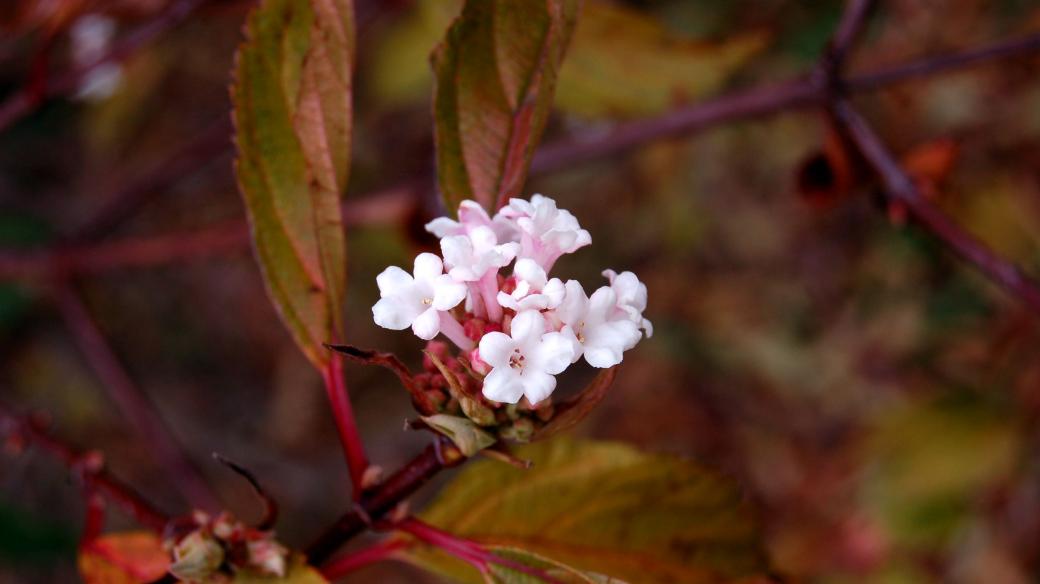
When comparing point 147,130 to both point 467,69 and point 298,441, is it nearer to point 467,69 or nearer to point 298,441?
point 298,441

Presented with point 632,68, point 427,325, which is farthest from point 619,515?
point 632,68

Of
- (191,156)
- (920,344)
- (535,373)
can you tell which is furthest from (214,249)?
(920,344)

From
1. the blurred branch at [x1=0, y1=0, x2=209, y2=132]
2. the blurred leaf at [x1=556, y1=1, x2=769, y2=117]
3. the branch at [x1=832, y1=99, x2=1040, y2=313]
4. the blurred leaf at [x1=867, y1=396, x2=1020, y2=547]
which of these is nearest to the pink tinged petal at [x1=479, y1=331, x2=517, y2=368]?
the branch at [x1=832, y1=99, x2=1040, y2=313]

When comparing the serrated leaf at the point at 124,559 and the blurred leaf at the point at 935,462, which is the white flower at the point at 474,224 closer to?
the serrated leaf at the point at 124,559

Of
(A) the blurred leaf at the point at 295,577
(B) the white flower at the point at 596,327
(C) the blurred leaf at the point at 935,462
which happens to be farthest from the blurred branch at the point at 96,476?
(C) the blurred leaf at the point at 935,462

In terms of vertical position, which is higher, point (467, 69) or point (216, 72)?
point (216, 72)
